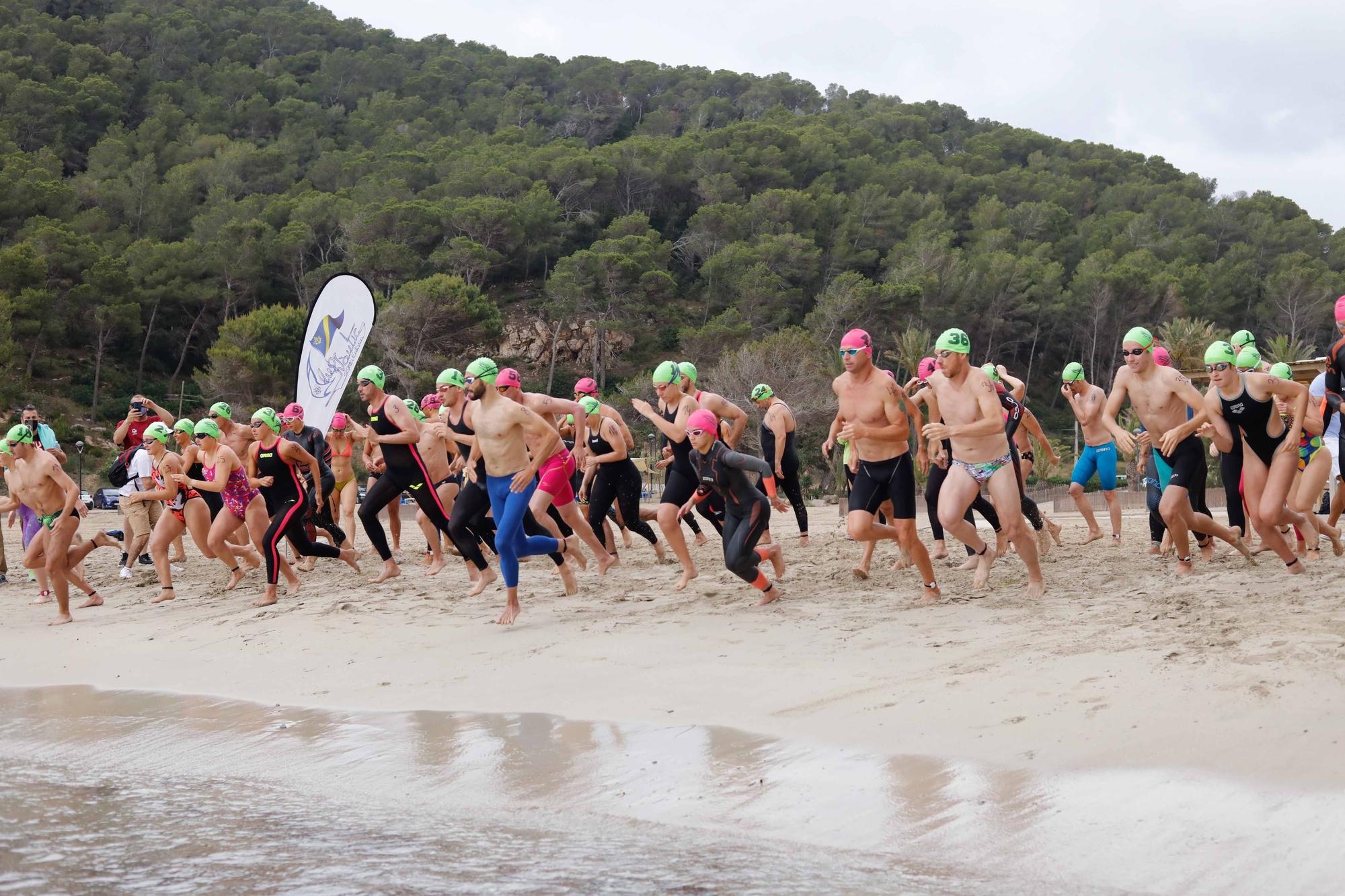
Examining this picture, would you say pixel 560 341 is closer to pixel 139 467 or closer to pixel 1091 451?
pixel 139 467

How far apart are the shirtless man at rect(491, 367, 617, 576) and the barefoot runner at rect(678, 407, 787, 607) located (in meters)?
1.07

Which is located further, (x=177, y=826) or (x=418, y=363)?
(x=418, y=363)

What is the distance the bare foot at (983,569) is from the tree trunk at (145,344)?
143ft

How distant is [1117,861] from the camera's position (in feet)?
11.8

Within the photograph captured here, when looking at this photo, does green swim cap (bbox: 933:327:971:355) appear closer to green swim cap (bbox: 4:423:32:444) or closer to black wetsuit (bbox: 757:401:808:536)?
black wetsuit (bbox: 757:401:808:536)

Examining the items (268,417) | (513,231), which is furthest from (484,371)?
(513,231)

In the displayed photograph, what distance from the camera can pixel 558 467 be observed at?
8.87 meters

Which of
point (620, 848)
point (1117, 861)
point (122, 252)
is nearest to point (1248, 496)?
point (1117, 861)

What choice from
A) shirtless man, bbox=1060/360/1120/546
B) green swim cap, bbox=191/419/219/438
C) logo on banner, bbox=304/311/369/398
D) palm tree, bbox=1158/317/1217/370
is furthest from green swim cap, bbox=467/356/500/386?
palm tree, bbox=1158/317/1217/370

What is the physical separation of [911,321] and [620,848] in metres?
47.5

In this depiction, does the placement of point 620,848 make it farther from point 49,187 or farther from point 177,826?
point 49,187

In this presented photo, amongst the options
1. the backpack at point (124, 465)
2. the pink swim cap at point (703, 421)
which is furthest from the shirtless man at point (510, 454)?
the backpack at point (124, 465)

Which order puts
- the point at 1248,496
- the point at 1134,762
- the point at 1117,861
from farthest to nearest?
the point at 1248,496 < the point at 1134,762 < the point at 1117,861

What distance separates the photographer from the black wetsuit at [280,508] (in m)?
9.63
